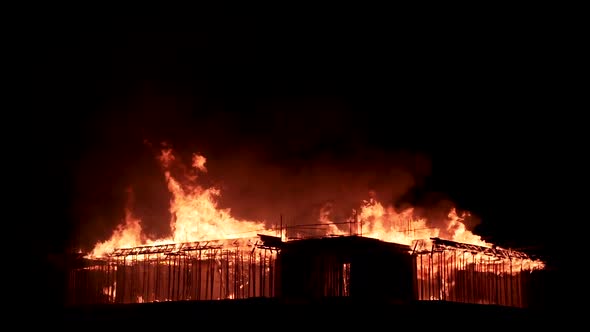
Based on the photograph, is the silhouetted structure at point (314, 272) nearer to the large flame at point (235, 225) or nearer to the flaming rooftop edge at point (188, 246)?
the flaming rooftop edge at point (188, 246)

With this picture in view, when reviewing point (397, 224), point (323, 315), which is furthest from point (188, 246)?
point (397, 224)

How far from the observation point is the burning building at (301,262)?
3497 centimetres

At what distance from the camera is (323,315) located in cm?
3238

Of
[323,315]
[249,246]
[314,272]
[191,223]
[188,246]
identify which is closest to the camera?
[323,315]

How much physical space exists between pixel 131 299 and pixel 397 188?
1745 centimetres

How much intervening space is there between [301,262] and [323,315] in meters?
3.92

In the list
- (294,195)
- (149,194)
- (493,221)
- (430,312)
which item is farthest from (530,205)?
(149,194)

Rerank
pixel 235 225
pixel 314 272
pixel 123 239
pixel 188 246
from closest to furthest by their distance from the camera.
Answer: pixel 314 272, pixel 188 246, pixel 235 225, pixel 123 239

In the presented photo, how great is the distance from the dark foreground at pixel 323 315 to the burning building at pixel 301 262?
116cm

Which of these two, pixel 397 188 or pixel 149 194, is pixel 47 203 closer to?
pixel 149 194

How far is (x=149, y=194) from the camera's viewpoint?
51312 millimetres

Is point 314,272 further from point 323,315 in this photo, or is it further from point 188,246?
point 188,246

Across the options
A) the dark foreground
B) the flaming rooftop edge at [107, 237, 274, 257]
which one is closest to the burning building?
the flaming rooftop edge at [107, 237, 274, 257]

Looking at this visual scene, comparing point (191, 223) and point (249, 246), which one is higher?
point (191, 223)
